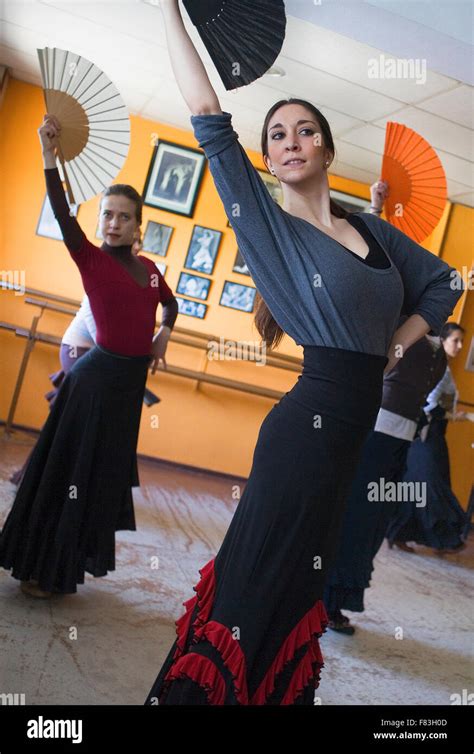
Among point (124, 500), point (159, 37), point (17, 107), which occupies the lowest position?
point (124, 500)

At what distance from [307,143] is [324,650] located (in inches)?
78.6

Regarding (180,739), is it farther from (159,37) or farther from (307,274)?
(159,37)

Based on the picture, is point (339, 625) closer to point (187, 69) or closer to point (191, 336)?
point (187, 69)

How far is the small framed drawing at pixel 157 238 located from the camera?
21.4 feet

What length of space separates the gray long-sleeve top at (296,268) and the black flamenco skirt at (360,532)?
164cm

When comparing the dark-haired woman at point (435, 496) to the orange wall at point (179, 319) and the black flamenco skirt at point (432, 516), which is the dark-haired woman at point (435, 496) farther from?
the orange wall at point (179, 319)

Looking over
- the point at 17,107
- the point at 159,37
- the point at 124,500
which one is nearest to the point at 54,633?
the point at 124,500

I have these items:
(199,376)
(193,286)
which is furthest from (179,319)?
(199,376)

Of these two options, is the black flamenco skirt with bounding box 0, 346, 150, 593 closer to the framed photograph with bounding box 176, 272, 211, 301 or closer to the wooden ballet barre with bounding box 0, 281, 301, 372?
the wooden ballet barre with bounding box 0, 281, 301, 372

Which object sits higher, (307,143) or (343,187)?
(343,187)

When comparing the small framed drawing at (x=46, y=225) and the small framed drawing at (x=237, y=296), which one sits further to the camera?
the small framed drawing at (x=237, y=296)

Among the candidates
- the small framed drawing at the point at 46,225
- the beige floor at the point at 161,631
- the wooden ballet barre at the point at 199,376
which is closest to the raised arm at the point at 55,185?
the beige floor at the point at 161,631

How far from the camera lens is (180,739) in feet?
4.41

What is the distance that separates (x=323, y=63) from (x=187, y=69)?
143 inches
